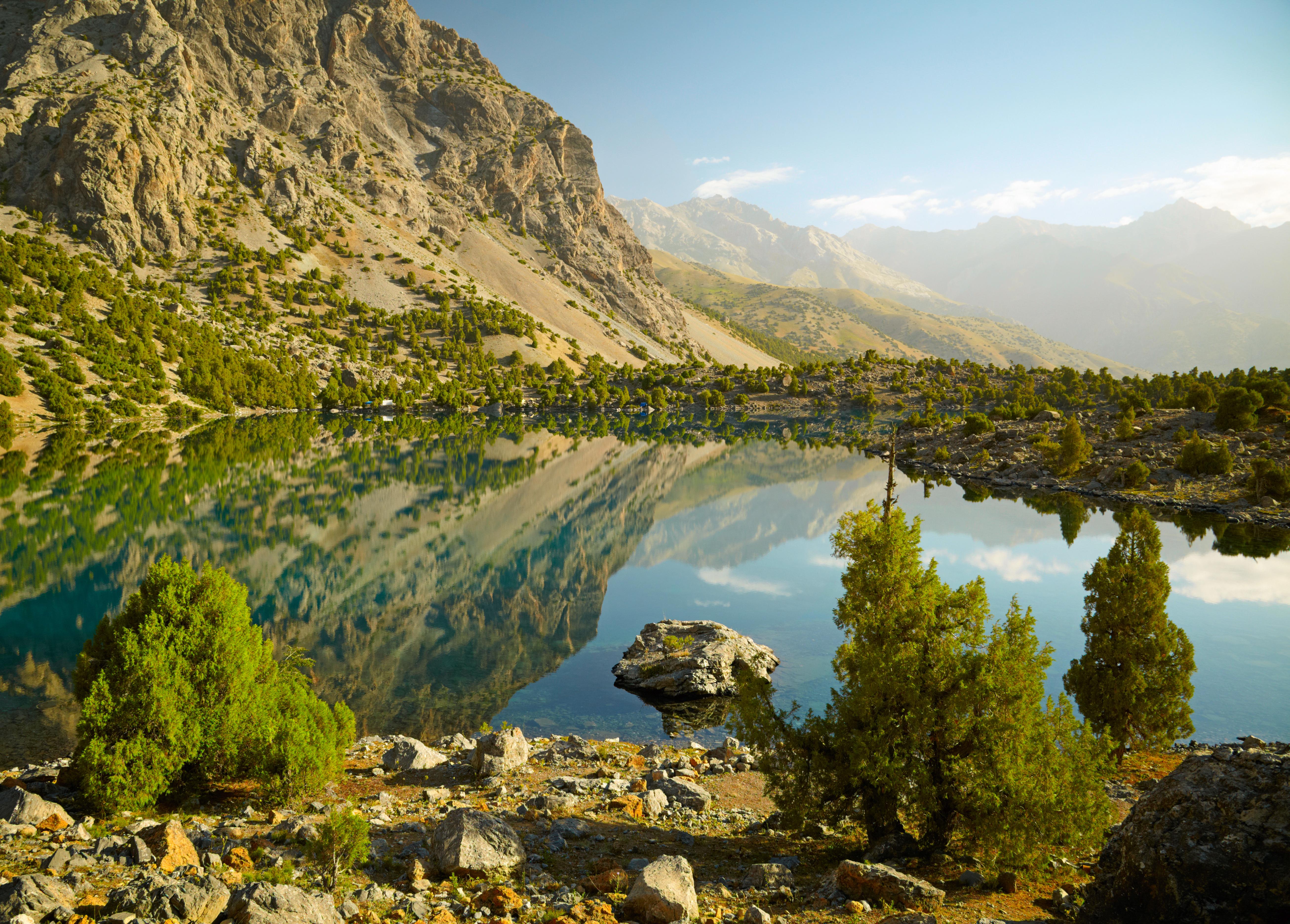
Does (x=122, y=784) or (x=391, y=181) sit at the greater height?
(x=391, y=181)

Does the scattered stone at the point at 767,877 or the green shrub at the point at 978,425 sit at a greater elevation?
the green shrub at the point at 978,425

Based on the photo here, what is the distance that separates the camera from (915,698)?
9055 millimetres

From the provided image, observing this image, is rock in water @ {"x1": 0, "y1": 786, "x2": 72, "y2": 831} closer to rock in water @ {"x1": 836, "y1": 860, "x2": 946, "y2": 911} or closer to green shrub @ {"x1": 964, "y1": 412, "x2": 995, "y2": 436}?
rock in water @ {"x1": 836, "y1": 860, "x2": 946, "y2": 911}

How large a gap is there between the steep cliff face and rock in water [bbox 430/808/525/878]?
141m

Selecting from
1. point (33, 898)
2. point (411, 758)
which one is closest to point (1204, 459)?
point (411, 758)

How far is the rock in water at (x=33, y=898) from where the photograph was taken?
5805 mm

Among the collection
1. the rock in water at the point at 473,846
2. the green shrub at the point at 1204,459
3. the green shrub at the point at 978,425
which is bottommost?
the rock in water at the point at 473,846

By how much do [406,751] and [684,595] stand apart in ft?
60.5

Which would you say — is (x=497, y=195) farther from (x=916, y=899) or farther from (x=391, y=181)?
(x=916, y=899)

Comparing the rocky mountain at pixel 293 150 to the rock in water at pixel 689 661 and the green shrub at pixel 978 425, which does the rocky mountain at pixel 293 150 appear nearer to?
the green shrub at pixel 978 425

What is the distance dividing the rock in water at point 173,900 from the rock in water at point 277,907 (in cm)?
16

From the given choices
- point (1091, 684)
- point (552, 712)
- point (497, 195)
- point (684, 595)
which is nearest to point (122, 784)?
point (552, 712)

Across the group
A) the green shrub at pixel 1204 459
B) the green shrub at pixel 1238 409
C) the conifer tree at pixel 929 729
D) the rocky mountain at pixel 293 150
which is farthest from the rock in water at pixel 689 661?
the rocky mountain at pixel 293 150

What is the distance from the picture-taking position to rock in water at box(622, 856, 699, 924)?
732 centimetres
